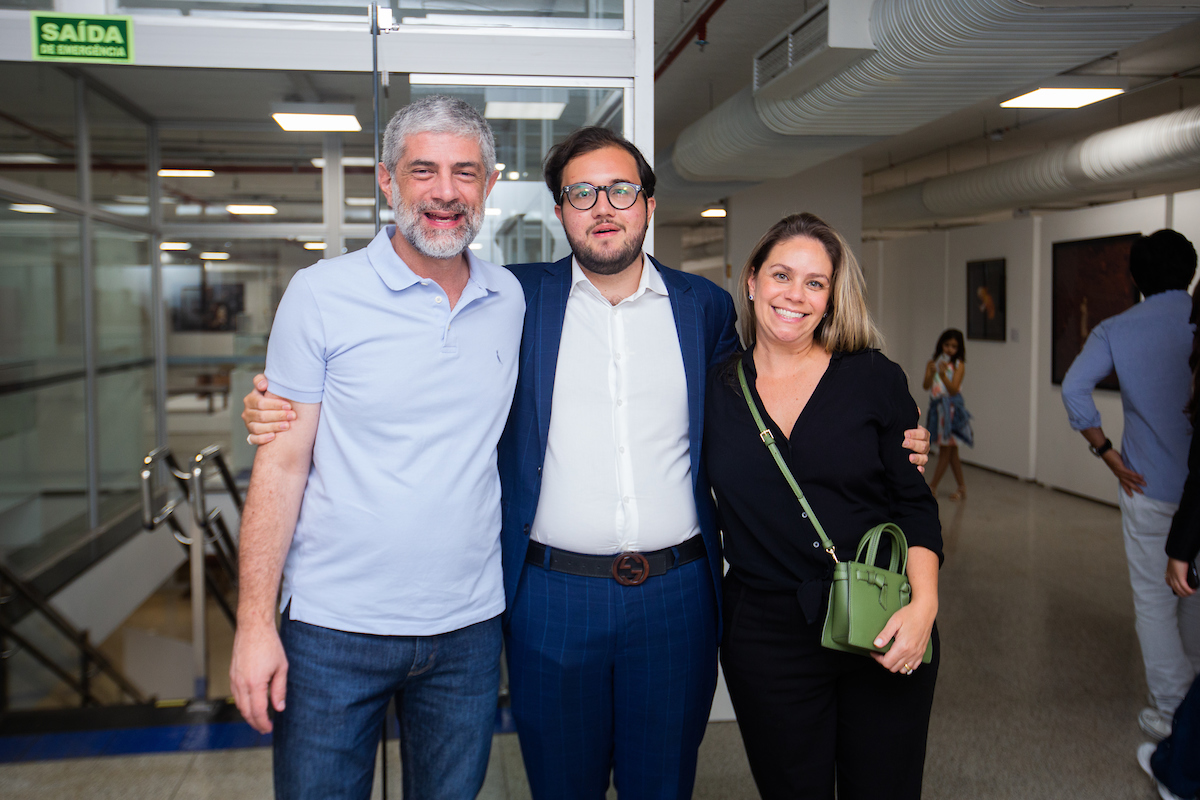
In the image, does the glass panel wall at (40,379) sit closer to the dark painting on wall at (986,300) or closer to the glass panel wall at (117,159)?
the glass panel wall at (117,159)

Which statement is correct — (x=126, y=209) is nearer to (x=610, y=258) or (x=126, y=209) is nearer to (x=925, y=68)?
(x=925, y=68)

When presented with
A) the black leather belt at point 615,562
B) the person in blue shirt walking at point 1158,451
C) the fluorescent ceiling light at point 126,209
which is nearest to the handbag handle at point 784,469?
the black leather belt at point 615,562

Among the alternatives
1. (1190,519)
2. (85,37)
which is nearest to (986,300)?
(1190,519)

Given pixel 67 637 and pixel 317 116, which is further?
pixel 317 116

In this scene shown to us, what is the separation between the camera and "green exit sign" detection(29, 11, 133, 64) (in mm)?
2621

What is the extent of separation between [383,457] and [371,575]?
23cm

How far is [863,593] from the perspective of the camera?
63.8 inches

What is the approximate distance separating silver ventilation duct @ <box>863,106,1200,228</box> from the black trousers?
627cm

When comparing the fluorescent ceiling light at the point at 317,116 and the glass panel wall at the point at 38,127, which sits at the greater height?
the fluorescent ceiling light at the point at 317,116

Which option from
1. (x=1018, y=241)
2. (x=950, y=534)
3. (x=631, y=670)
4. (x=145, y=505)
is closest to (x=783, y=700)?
(x=631, y=670)

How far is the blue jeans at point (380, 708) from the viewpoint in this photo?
1605mm

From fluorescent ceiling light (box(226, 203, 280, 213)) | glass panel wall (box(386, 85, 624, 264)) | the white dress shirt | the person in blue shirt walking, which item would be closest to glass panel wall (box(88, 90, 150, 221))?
fluorescent ceiling light (box(226, 203, 280, 213))

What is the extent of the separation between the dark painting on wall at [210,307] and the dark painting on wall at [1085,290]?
26.5ft

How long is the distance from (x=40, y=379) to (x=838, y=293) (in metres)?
5.63
